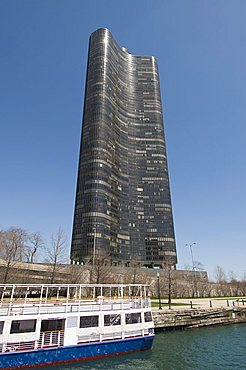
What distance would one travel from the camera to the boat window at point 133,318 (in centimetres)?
2620

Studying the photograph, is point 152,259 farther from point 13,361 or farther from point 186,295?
point 13,361

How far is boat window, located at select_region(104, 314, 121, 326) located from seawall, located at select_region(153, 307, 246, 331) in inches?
496

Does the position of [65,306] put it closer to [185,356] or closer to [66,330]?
[66,330]

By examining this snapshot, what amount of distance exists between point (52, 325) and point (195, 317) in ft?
86.6

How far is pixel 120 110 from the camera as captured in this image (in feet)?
606

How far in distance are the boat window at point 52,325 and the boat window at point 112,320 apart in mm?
4511

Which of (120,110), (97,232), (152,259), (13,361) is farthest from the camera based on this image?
(120,110)

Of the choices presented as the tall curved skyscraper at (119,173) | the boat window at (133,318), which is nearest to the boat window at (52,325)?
the boat window at (133,318)

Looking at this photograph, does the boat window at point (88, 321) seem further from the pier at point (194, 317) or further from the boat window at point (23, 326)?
the pier at point (194, 317)

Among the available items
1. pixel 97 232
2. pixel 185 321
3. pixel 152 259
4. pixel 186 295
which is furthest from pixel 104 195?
pixel 185 321

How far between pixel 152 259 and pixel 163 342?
409 ft

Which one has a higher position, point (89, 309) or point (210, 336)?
point (89, 309)

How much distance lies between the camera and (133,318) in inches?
1045

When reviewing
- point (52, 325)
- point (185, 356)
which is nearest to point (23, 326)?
point (52, 325)
